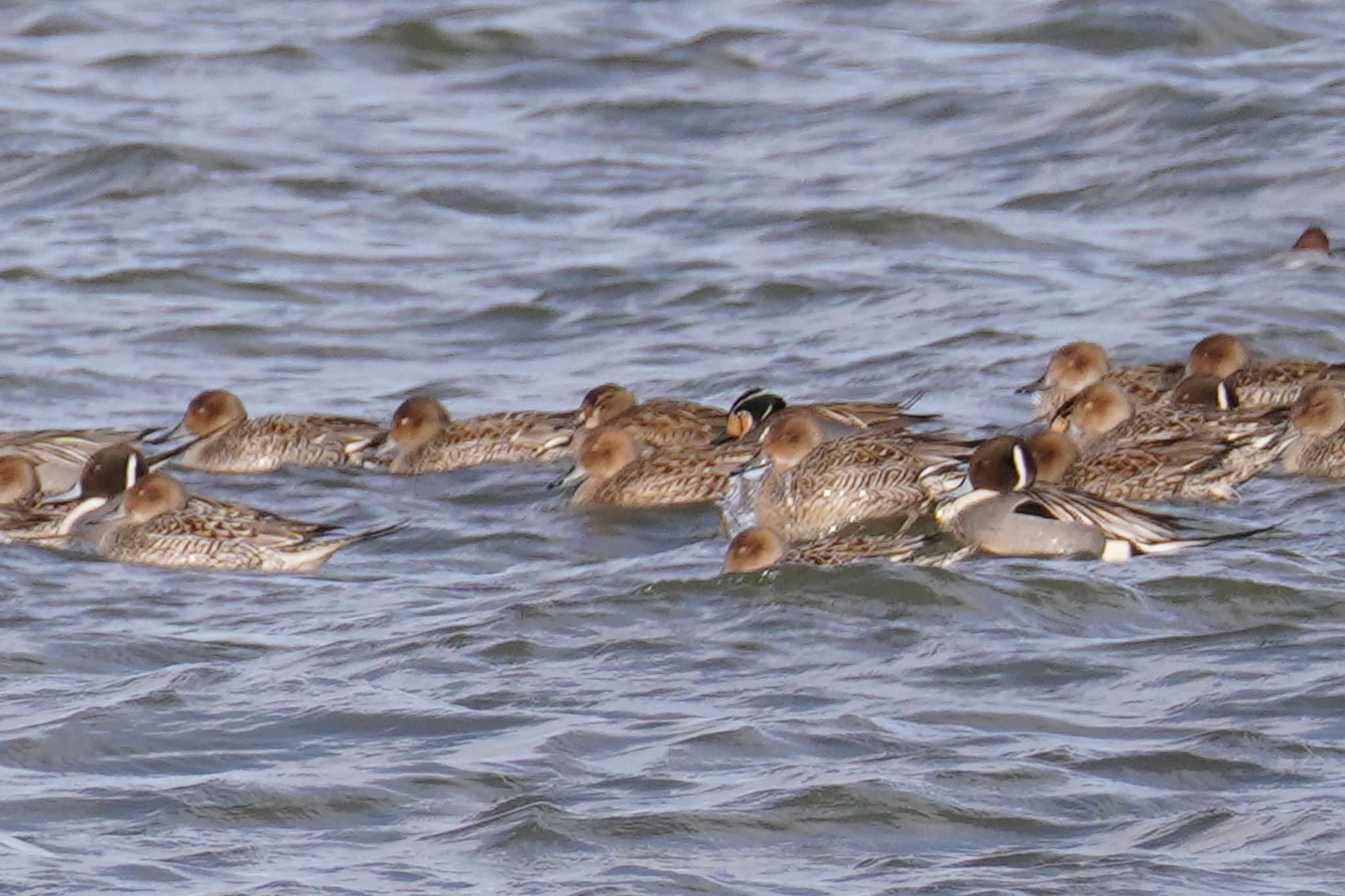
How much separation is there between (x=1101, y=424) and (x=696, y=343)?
303 cm

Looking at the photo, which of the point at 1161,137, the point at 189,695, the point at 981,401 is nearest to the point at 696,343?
the point at 981,401

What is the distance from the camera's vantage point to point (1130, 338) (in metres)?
13.8

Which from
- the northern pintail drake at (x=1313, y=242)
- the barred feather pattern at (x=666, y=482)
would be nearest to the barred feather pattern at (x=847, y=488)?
the barred feather pattern at (x=666, y=482)

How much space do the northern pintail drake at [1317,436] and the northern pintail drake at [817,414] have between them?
1.52m

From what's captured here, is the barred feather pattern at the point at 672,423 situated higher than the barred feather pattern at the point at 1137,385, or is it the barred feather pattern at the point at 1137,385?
the barred feather pattern at the point at 672,423

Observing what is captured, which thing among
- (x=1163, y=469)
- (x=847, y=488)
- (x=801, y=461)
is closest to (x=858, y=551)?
(x=847, y=488)

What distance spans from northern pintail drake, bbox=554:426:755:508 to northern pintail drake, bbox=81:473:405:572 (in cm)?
85

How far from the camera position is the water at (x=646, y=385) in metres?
7.52

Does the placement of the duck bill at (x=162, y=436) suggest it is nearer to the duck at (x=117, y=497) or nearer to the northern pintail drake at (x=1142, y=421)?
the duck at (x=117, y=497)

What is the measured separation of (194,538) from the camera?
10.6 meters

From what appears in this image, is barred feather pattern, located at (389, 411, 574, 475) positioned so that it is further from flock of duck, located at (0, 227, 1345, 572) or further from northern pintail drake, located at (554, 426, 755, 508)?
northern pintail drake, located at (554, 426, 755, 508)

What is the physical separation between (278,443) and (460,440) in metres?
0.74

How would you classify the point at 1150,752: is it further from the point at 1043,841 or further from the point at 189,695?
the point at 189,695

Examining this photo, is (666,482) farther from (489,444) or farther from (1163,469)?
(1163,469)
